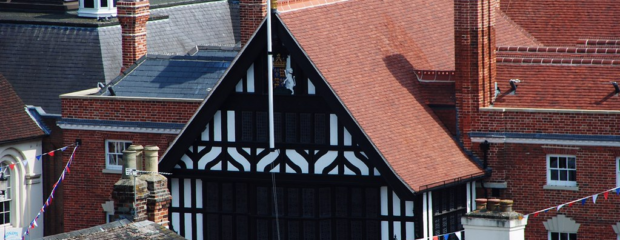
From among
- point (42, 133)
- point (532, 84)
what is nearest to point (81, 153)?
point (42, 133)

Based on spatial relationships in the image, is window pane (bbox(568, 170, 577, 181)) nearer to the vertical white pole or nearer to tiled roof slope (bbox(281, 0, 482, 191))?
tiled roof slope (bbox(281, 0, 482, 191))

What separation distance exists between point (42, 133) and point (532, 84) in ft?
51.5

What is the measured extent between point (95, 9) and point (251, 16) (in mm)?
12916

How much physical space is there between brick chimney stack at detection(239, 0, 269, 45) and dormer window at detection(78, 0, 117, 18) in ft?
40.1

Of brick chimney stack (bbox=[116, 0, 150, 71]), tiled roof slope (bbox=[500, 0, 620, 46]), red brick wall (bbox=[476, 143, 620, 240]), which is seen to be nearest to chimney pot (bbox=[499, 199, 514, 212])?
red brick wall (bbox=[476, 143, 620, 240])

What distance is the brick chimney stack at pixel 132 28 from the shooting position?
151 ft

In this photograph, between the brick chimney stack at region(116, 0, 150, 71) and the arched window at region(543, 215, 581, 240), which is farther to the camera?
the brick chimney stack at region(116, 0, 150, 71)

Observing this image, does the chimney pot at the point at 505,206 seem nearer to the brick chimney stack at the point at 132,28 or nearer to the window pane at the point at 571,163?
the window pane at the point at 571,163

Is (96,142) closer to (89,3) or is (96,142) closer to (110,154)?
(110,154)

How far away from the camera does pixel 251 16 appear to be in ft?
140

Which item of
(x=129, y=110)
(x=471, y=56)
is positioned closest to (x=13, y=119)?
(x=129, y=110)

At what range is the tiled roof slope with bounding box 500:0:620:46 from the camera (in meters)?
46.5

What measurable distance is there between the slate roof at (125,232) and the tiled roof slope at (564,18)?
20.1 metres

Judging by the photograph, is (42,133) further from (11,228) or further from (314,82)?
(314,82)
